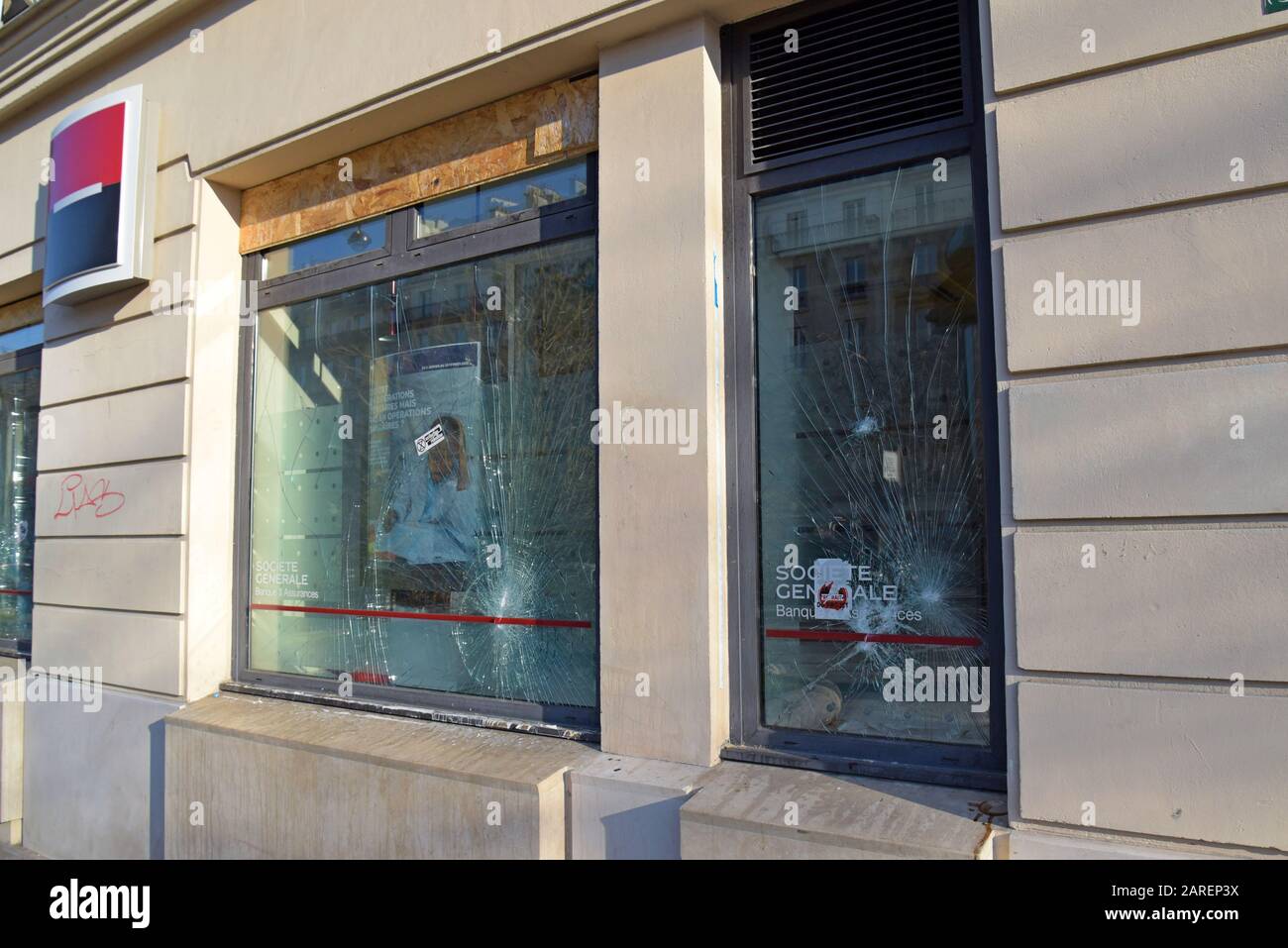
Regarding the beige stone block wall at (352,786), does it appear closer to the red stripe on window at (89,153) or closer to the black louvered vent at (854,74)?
the black louvered vent at (854,74)

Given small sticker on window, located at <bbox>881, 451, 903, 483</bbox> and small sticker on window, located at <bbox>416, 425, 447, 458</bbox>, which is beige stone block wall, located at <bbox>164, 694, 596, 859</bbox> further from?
small sticker on window, located at <bbox>881, 451, 903, 483</bbox>

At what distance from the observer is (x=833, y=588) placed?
3475 mm

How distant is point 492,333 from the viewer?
14.9ft

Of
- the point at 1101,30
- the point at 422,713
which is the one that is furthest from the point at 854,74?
the point at 422,713

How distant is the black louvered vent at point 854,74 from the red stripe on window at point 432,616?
226 cm

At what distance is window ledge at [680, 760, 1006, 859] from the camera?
273 cm

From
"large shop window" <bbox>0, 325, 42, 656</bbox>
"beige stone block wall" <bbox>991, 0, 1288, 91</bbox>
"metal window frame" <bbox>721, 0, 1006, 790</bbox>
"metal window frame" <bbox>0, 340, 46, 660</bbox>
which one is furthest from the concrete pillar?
"large shop window" <bbox>0, 325, 42, 656</bbox>

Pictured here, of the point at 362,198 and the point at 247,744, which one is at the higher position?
the point at 362,198

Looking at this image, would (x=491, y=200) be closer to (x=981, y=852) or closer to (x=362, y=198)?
(x=362, y=198)

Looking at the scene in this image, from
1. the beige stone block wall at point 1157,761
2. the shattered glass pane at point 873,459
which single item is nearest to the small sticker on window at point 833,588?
the shattered glass pane at point 873,459

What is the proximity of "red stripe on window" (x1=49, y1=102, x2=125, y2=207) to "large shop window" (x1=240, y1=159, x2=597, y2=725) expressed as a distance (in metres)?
1.26

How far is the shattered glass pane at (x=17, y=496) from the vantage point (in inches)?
278
